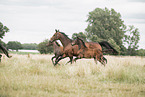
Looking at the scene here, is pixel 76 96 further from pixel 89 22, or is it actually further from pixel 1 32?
pixel 89 22

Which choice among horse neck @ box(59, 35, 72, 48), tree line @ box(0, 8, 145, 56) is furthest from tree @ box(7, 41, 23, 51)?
horse neck @ box(59, 35, 72, 48)

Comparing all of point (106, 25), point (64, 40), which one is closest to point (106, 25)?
point (106, 25)

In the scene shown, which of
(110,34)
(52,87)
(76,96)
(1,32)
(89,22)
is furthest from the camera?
(89,22)

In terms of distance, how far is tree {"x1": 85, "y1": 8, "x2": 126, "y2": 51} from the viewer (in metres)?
36.9

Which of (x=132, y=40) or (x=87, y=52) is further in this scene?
(x=132, y=40)

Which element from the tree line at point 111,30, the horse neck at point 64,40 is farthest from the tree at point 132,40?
the horse neck at point 64,40

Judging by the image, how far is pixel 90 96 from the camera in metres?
4.77

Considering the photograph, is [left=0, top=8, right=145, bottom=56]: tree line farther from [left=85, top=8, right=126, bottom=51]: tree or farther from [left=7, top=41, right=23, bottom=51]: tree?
[left=7, top=41, right=23, bottom=51]: tree

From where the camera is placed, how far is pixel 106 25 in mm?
38094

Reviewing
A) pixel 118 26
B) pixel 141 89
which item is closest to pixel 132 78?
pixel 141 89

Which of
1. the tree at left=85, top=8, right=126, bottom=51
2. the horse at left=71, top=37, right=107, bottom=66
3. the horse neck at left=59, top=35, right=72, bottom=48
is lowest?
the horse at left=71, top=37, right=107, bottom=66

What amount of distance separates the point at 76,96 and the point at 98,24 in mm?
33644

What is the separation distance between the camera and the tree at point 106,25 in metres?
36.9

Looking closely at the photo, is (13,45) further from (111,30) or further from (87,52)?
(87,52)
